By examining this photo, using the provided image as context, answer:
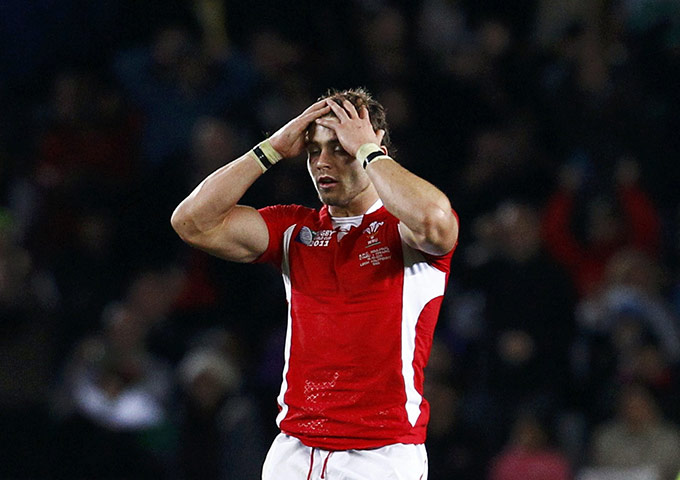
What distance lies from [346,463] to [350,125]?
4.11 feet

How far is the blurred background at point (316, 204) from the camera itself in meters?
7.15

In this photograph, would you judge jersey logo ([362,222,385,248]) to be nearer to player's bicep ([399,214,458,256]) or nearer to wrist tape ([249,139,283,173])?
player's bicep ([399,214,458,256])

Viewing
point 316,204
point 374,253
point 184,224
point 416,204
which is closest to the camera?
point 416,204

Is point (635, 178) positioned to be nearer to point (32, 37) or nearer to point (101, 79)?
point (101, 79)

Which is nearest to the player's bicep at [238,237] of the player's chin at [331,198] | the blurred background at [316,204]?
the player's chin at [331,198]

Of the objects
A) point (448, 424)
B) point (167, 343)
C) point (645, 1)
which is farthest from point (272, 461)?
point (645, 1)

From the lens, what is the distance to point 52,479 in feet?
22.4

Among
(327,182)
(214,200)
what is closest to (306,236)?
(327,182)

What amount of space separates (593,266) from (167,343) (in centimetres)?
317

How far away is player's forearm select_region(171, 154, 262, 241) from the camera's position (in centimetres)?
418

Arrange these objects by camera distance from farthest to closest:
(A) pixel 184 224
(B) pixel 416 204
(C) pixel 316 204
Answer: (C) pixel 316 204, (A) pixel 184 224, (B) pixel 416 204

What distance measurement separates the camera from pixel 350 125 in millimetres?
4109

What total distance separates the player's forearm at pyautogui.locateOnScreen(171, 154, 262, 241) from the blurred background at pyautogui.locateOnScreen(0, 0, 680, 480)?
3.11 m

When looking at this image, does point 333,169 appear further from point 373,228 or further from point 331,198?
point 373,228
